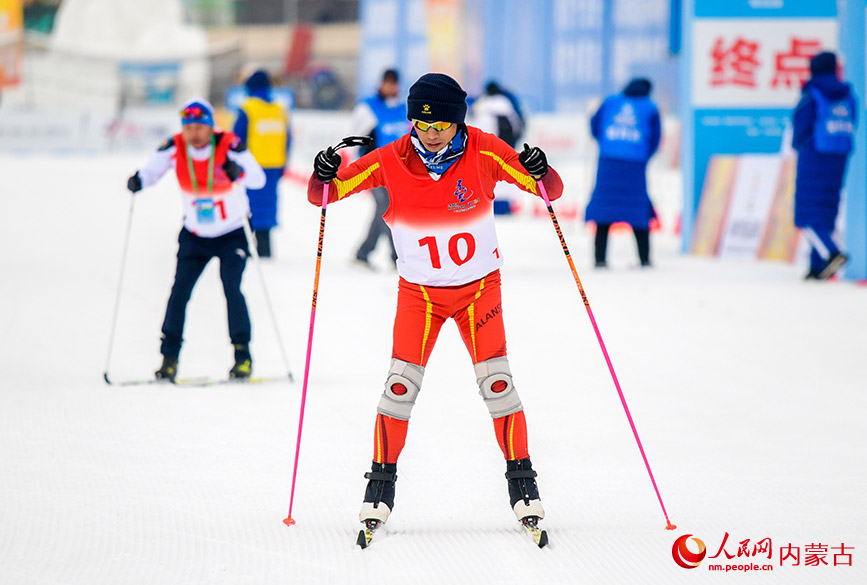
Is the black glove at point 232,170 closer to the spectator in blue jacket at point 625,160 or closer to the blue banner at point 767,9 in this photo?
the spectator in blue jacket at point 625,160

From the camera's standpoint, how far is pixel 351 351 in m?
7.46

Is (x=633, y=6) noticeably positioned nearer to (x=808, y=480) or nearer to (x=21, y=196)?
(x=21, y=196)

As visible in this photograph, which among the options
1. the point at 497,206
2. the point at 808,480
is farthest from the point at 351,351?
the point at 497,206

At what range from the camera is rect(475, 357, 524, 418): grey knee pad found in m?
3.79

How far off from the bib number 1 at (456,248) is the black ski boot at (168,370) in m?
3.09

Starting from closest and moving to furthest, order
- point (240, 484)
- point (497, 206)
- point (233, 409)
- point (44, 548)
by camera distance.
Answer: point (44, 548), point (240, 484), point (233, 409), point (497, 206)

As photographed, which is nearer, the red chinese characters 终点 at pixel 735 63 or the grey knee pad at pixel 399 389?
the grey knee pad at pixel 399 389

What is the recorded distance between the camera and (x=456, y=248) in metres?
3.77

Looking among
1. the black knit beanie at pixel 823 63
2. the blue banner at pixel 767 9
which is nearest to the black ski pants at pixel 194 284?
the black knit beanie at pixel 823 63

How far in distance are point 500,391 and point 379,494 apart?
1.73 ft

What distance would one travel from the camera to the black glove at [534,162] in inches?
144

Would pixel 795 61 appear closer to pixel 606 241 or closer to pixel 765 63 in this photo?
pixel 765 63

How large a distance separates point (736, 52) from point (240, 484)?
1050 centimetres

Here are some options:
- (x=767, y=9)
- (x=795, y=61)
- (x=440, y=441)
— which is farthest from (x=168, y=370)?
(x=767, y=9)
